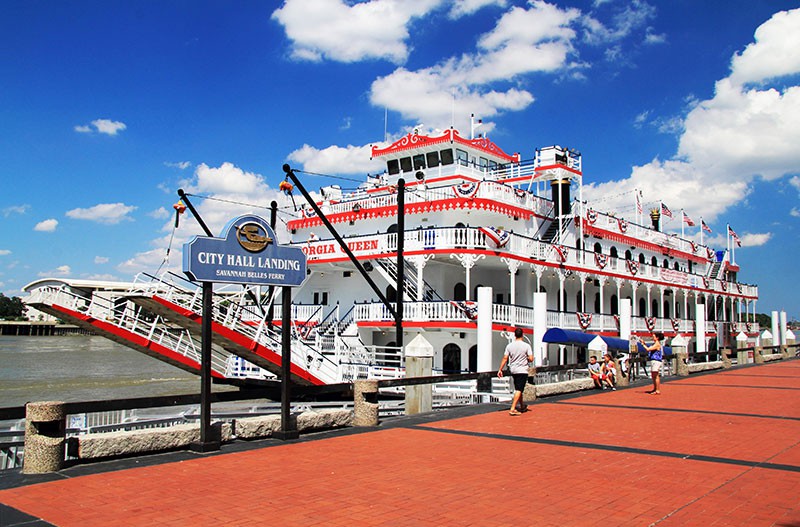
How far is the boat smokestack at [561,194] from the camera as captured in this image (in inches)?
1237

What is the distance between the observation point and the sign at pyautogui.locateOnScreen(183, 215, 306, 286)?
9.20 m

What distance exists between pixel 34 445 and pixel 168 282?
1261cm

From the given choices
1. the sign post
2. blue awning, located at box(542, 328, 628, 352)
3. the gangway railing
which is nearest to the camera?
the sign post

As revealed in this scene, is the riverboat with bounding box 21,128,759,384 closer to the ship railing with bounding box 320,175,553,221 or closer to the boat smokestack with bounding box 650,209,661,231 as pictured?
the ship railing with bounding box 320,175,553,221

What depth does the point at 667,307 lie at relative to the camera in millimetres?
44156

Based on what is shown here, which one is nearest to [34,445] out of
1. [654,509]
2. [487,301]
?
[654,509]

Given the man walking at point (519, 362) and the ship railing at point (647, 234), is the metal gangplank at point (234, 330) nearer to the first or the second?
the man walking at point (519, 362)

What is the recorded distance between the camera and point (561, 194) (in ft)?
103

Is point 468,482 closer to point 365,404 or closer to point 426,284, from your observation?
point 365,404

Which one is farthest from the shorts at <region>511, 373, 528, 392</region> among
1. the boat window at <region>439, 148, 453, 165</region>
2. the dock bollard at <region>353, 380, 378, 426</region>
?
the boat window at <region>439, 148, 453, 165</region>

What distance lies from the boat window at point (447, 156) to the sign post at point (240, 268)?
2154 cm

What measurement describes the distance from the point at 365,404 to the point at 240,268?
333cm

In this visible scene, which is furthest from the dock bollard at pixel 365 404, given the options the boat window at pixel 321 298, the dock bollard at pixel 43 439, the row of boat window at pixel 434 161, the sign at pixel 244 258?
the row of boat window at pixel 434 161

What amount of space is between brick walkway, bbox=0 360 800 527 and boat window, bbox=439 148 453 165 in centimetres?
2104
